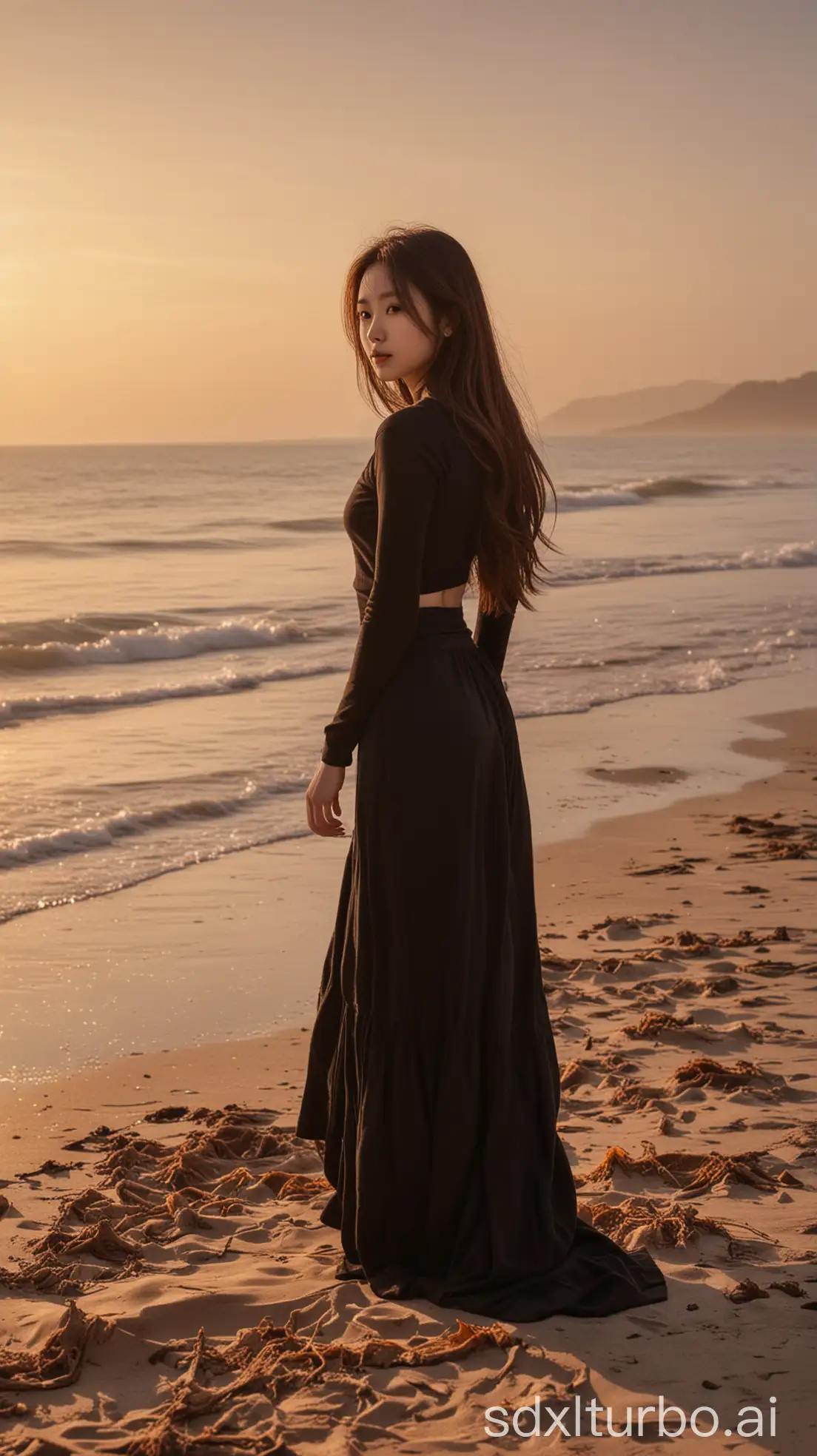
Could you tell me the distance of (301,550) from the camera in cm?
2912

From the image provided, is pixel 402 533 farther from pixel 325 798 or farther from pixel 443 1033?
pixel 443 1033

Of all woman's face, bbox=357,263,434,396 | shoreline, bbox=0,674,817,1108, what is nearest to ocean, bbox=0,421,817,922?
shoreline, bbox=0,674,817,1108

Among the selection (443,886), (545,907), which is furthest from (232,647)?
(443,886)

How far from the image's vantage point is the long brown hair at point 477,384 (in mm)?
3277

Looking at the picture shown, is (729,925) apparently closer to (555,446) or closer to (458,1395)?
(458,1395)

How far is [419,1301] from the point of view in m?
3.26

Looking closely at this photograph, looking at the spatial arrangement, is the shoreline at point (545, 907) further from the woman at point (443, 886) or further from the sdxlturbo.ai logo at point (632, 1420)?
the sdxlturbo.ai logo at point (632, 1420)

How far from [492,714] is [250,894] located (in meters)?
3.95

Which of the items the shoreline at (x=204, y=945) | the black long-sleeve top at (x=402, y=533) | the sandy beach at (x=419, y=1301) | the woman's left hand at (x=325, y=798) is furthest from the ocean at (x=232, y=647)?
the black long-sleeve top at (x=402, y=533)

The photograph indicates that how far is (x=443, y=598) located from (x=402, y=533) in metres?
0.27

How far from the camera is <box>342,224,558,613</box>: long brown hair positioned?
129 inches

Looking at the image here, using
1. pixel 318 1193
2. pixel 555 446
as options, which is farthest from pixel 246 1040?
pixel 555 446

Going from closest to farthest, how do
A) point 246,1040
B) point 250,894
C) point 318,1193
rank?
point 318,1193
point 246,1040
point 250,894

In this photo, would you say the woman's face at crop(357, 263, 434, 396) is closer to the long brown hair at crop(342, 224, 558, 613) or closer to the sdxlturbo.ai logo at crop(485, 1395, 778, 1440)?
the long brown hair at crop(342, 224, 558, 613)
